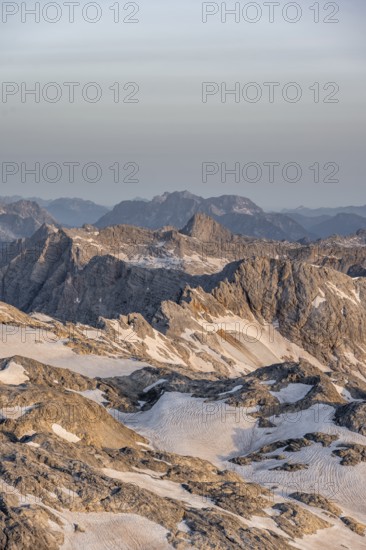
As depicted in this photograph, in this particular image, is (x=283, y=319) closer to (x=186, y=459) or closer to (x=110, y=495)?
(x=186, y=459)

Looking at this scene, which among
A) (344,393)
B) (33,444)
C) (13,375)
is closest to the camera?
(33,444)

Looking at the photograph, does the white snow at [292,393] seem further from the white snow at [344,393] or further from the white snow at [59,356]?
the white snow at [59,356]

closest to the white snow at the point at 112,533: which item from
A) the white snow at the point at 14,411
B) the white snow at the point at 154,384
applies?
the white snow at the point at 14,411

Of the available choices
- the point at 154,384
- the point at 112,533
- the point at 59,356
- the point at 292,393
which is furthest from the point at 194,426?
the point at 112,533

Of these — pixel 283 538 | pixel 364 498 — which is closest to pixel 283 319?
pixel 364 498

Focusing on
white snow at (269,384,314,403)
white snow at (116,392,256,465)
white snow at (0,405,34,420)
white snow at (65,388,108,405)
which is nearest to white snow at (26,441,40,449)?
white snow at (0,405,34,420)

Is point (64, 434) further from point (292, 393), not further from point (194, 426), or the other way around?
point (292, 393)
